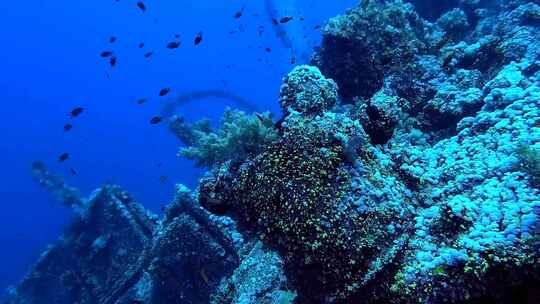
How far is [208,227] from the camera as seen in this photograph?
23.7ft

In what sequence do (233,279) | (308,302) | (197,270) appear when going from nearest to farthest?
(308,302) < (233,279) < (197,270)

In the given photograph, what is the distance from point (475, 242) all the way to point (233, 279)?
2562 millimetres

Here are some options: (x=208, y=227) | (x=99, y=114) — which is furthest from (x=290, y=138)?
(x=99, y=114)

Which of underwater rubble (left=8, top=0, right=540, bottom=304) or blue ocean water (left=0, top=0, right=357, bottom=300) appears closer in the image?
underwater rubble (left=8, top=0, right=540, bottom=304)

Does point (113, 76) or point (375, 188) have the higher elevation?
point (113, 76)

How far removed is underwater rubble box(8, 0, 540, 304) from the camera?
299cm

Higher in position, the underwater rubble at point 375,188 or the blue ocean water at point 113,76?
the blue ocean water at point 113,76

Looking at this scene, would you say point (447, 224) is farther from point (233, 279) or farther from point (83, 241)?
point (83, 241)

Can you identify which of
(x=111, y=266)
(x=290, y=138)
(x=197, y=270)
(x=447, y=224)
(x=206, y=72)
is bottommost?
(x=447, y=224)

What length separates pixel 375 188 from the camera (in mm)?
3617

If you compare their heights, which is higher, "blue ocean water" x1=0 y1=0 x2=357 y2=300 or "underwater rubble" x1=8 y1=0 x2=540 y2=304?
"blue ocean water" x1=0 y1=0 x2=357 y2=300

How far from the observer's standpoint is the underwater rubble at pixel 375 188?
2986 mm

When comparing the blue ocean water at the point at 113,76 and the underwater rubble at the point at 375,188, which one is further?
the blue ocean water at the point at 113,76

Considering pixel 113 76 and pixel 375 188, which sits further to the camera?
pixel 113 76
